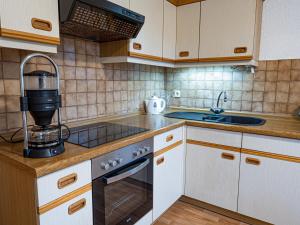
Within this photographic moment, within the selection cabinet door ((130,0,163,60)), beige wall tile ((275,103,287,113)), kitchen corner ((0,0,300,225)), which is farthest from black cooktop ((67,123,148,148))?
beige wall tile ((275,103,287,113))

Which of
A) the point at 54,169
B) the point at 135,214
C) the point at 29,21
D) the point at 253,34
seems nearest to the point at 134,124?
the point at 135,214

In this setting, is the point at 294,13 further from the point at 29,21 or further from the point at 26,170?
the point at 26,170

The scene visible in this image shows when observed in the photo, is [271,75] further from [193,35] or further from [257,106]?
[193,35]

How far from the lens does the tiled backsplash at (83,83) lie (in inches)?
49.6

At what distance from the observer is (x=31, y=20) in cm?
105

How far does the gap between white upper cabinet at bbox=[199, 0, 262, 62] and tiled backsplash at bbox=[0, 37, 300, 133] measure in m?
0.33

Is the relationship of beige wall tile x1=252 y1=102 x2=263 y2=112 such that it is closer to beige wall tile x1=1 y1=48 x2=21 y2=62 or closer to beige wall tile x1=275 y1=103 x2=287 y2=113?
beige wall tile x1=275 y1=103 x2=287 y2=113

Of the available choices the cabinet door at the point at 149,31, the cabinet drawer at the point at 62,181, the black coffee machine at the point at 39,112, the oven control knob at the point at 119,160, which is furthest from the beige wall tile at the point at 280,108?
the black coffee machine at the point at 39,112

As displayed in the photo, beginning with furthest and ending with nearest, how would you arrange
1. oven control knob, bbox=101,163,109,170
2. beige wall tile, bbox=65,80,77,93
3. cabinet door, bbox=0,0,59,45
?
beige wall tile, bbox=65,80,77,93
oven control knob, bbox=101,163,109,170
cabinet door, bbox=0,0,59,45

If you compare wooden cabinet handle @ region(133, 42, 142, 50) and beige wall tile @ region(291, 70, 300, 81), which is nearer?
wooden cabinet handle @ region(133, 42, 142, 50)

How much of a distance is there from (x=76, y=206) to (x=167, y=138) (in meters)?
0.88

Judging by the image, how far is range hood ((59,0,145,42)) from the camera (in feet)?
3.73

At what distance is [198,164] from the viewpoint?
6.25 feet

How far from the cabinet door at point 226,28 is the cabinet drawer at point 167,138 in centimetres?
79
